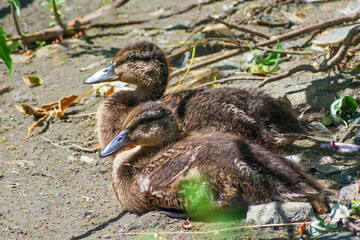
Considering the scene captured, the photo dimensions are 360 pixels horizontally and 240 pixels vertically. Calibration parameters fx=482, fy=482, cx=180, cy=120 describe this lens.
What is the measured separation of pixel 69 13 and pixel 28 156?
4433 mm

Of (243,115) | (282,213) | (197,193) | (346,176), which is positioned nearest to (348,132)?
(346,176)

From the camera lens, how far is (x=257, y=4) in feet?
27.5

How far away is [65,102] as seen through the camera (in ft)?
20.4

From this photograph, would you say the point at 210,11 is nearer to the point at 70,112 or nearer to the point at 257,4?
the point at 257,4

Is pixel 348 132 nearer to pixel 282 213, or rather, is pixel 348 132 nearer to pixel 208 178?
pixel 282 213

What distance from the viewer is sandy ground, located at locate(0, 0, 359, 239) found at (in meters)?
3.96

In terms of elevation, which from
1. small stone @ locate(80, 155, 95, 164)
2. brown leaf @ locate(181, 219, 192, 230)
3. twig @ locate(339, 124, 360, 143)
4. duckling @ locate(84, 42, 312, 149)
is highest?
duckling @ locate(84, 42, 312, 149)

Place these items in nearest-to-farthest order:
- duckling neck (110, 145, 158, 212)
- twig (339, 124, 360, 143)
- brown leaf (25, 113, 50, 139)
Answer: duckling neck (110, 145, 158, 212), twig (339, 124, 360, 143), brown leaf (25, 113, 50, 139)

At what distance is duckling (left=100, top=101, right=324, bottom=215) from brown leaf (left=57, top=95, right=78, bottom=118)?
2032 mm

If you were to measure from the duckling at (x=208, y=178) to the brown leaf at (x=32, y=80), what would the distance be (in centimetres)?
314

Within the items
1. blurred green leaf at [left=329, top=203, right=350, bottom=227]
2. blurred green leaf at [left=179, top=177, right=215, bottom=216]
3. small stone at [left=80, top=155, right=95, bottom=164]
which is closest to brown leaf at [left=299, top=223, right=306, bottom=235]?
blurred green leaf at [left=329, top=203, right=350, bottom=227]

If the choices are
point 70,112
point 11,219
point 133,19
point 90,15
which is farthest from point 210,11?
point 11,219

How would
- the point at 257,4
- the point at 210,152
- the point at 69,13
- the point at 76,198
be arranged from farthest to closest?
1. the point at 69,13
2. the point at 257,4
3. the point at 76,198
4. the point at 210,152

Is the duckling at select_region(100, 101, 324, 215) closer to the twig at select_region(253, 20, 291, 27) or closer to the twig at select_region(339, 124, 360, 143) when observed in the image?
the twig at select_region(339, 124, 360, 143)
